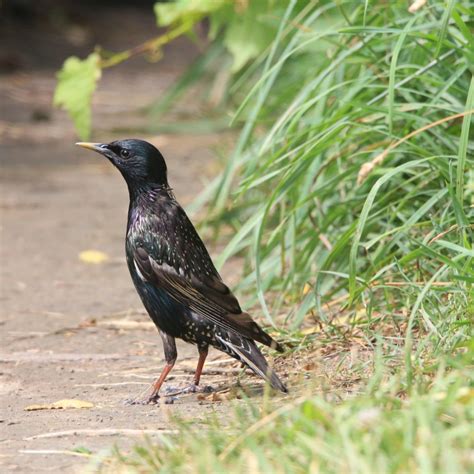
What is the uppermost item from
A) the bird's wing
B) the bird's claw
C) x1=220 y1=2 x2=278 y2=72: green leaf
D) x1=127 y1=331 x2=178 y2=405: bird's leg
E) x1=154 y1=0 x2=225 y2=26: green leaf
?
x1=154 y1=0 x2=225 y2=26: green leaf

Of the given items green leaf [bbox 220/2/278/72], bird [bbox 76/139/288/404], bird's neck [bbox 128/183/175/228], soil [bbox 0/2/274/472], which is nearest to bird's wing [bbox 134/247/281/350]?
bird [bbox 76/139/288/404]

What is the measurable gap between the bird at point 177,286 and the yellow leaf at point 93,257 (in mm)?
2418

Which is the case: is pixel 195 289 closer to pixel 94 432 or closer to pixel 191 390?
pixel 191 390

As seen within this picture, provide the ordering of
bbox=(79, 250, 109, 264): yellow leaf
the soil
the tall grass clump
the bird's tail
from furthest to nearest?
bbox=(79, 250, 109, 264): yellow leaf, the tall grass clump, the bird's tail, the soil

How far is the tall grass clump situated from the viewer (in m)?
4.34

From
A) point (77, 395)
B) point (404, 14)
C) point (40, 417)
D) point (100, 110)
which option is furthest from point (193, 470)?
point (100, 110)

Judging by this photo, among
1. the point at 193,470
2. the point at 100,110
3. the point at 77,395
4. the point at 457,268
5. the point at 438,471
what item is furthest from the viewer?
the point at 100,110

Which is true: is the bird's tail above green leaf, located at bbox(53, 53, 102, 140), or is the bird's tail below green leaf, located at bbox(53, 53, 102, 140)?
below

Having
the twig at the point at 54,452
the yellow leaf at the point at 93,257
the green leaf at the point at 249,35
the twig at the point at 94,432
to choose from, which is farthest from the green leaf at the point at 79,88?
the twig at the point at 54,452

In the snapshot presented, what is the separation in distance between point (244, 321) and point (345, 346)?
0.44 m

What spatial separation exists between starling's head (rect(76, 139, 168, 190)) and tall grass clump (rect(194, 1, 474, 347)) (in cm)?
42

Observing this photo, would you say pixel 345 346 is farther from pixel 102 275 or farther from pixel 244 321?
pixel 102 275

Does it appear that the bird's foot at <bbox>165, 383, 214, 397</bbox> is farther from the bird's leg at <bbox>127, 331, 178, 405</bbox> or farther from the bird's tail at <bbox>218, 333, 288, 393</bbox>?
the bird's tail at <bbox>218, 333, 288, 393</bbox>

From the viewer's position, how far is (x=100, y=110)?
38.8 ft
